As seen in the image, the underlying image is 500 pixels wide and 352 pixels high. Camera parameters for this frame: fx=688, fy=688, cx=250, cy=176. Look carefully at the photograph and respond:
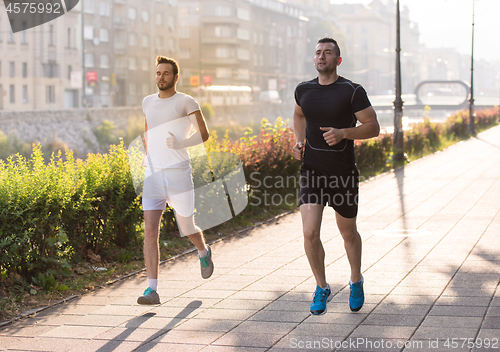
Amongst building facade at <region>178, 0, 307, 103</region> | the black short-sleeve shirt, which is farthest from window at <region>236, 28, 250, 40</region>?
the black short-sleeve shirt

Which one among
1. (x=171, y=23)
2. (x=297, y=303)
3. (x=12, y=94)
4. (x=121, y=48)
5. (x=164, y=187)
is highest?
(x=171, y=23)

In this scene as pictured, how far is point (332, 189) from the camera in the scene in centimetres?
450

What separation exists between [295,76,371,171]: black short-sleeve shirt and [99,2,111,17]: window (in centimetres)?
7610

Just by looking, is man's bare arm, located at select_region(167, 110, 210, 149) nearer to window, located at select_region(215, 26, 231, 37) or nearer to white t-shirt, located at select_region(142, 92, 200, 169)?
white t-shirt, located at select_region(142, 92, 200, 169)

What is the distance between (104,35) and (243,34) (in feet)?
97.1

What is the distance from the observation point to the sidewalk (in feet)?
13.3

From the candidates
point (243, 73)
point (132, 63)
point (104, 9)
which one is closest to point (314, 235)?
point (132, 63)

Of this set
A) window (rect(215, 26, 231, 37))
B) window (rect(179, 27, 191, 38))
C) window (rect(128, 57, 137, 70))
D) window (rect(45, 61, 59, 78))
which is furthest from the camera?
window (rect(215, 26, 231, 37))

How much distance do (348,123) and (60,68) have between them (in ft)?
216

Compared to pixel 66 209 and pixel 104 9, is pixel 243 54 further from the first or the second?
pixel 66 209

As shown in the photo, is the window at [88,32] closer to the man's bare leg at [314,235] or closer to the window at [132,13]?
the window at [132,13]

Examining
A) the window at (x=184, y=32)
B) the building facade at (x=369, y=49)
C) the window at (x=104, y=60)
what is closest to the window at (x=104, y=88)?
the window at (x=104, y=60)

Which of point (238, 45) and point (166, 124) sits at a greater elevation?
point (238, 45)

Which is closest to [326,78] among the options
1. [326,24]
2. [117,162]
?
[117,162]
